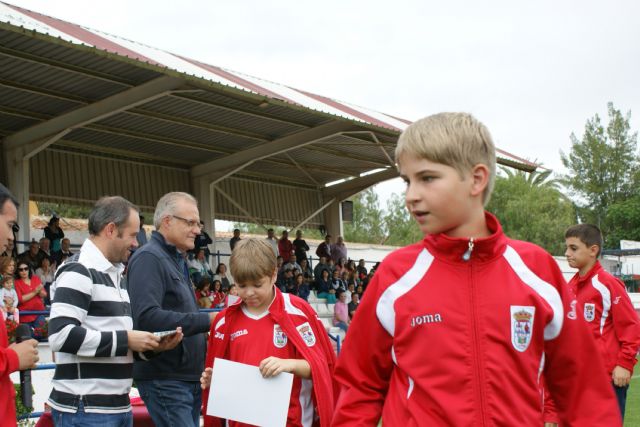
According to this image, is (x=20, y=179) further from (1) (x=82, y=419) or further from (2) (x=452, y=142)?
(2) (x=452, y=142)

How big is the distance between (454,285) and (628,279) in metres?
38.2

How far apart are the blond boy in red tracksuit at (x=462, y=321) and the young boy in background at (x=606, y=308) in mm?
4360

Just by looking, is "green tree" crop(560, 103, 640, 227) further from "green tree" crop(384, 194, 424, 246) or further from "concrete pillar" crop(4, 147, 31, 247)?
"concrete pillar" crop(4, 147, 31, 247)

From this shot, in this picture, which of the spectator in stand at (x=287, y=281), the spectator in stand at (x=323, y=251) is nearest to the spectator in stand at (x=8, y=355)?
the spectator in stand at (x=287, y=281)

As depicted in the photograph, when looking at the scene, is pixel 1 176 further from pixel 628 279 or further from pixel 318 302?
pixel 628 279

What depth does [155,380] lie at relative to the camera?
481 centimetres

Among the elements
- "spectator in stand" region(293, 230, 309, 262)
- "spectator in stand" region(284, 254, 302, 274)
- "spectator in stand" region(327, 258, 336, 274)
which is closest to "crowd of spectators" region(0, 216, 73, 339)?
"spectator in stand" region(284, 254, 302, 274)

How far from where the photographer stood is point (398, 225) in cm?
8488

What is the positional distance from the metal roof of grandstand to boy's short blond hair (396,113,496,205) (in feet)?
34.6

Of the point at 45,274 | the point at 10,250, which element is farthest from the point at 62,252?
the point at 10,250

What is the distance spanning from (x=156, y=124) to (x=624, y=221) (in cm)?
5418

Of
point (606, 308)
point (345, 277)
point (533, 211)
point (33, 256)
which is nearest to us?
→ point (606, 308)

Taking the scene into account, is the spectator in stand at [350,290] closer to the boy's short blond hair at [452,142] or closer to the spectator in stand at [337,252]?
the spectator in stand at [337,252]

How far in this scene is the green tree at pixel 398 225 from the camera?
269ft
